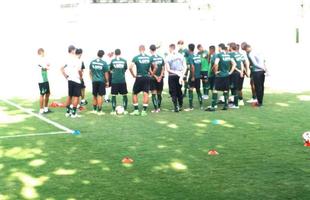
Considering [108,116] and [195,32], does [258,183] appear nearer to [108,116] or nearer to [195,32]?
[108,116]

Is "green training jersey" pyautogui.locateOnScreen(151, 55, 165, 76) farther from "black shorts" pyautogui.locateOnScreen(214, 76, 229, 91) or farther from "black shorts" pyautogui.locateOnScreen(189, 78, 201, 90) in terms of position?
"black shorts" pyautogui.locateOnScreen(214, 76, 229, 91)

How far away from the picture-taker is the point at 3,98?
20672mm

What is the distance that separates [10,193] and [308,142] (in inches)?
259

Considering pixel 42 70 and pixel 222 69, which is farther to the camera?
pixel 222 69

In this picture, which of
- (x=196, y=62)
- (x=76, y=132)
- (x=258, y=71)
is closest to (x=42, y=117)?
(x=76, y=132)

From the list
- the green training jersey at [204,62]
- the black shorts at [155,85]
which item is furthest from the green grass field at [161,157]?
the green training jersey at [204,62]

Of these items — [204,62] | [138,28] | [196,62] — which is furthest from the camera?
[138,28]

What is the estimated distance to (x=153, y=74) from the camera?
52.1 ft

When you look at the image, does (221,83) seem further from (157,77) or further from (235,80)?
(157,77)

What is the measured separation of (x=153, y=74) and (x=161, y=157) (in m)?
6.00

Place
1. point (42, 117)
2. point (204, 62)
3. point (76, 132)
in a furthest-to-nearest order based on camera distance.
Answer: point (204, 62), point (42, 117), point (76, 132)

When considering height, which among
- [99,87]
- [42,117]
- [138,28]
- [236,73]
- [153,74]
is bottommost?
[42,117]

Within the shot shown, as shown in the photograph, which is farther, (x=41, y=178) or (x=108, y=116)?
(x=108, y=116)

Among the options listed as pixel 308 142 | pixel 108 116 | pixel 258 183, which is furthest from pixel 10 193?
pixel 108 116
